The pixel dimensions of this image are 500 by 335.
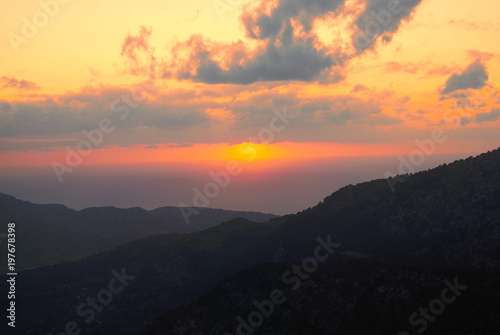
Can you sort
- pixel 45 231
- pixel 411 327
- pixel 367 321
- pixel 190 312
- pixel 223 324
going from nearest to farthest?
pixel 411 327 < pixel 367 321 < pixel 223 324 < pixel 190 312 < pixel 45 231

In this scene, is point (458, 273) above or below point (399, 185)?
below

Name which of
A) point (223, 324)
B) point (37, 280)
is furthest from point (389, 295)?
point (37, 280)

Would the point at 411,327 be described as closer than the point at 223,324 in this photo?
Yes

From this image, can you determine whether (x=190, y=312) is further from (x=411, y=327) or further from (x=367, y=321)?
(x=411, y=327)

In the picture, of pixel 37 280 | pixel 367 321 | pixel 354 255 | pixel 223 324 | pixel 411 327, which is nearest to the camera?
pixel 411 327

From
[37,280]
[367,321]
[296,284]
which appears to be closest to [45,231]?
[37,280]

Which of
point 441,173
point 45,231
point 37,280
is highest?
point 45,231
